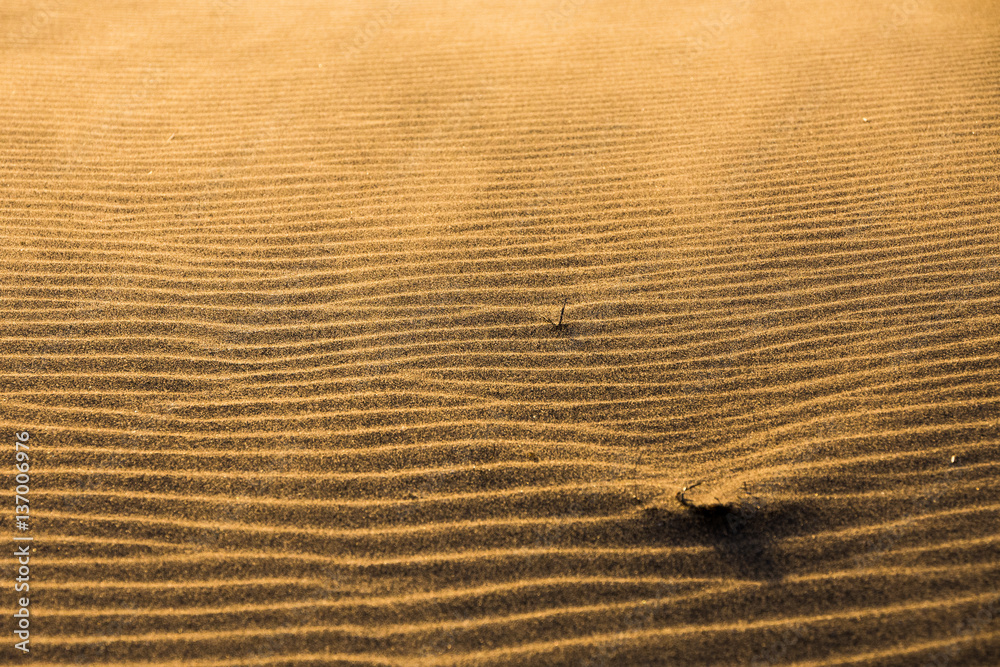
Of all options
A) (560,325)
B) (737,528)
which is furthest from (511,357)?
(737,528)

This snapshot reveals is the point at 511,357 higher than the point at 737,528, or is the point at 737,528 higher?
the point at 511,357

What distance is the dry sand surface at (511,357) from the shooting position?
9.52 ft

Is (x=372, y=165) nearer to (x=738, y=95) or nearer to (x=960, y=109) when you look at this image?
(x=738, y=95)

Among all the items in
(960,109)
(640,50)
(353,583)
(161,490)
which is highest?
(640,50)

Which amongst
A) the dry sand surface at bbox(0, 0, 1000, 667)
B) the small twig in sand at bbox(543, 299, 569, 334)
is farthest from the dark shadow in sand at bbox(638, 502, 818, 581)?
the small twig in sand at bbox(543, 299, 569, 334)

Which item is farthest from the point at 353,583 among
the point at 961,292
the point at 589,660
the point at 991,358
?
the point at 961,292

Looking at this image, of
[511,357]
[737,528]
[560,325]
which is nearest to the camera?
Answer: [737,528]

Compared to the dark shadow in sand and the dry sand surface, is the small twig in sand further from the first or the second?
the dark shadow in sand

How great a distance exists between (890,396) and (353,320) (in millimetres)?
3156

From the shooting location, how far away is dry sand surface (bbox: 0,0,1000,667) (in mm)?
2902

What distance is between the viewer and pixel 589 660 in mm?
2738

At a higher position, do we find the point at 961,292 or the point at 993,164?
A: the point at 993,164

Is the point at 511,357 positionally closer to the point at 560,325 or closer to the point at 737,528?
the point at 560,325

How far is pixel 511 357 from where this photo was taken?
13.0 ft
